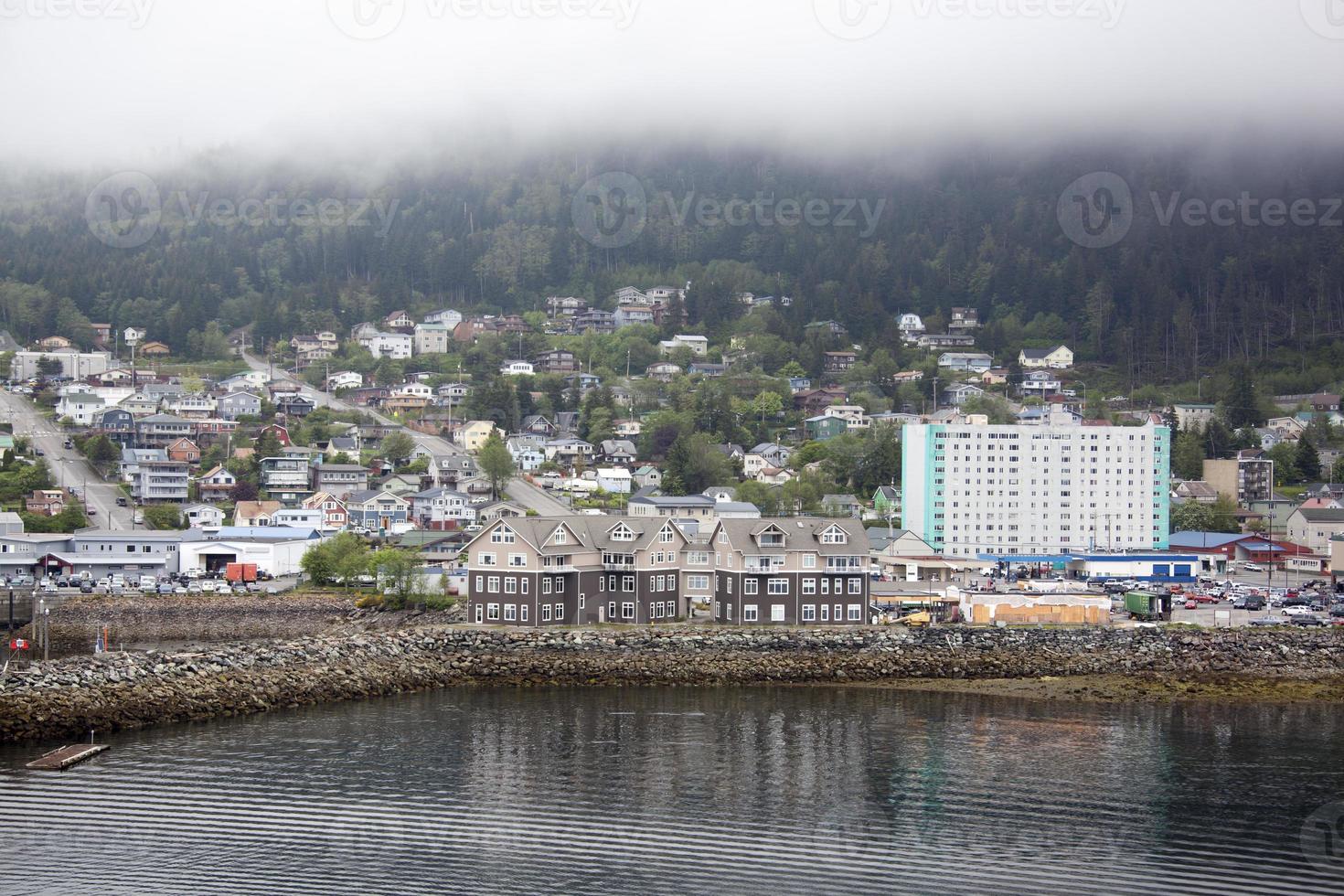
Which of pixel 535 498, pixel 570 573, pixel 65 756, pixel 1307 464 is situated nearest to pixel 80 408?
pixel 535 498

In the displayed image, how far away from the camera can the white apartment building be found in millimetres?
42375

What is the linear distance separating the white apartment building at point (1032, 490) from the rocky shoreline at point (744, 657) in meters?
17.1

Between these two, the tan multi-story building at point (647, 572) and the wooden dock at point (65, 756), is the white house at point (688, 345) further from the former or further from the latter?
the wooden dock at point (65, 756)

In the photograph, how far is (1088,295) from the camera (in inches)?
3529

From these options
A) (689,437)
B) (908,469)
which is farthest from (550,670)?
(689,437)

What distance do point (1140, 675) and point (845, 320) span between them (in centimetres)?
6333

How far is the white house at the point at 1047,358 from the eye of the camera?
257 feet

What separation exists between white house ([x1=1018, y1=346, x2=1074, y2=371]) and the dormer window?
177 ft

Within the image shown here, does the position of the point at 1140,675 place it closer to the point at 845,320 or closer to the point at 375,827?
the point at 375,827

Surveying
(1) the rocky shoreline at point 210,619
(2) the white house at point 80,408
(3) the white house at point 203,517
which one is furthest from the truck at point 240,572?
(2) the white house at point 80,408

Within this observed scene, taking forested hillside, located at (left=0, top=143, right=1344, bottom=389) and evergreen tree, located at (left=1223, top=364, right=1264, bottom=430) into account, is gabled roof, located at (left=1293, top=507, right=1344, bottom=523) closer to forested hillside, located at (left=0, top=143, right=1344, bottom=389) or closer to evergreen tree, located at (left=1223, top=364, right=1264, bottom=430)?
evergreen tree, located at (left=1223, top=364, right=1264, bottom=430)

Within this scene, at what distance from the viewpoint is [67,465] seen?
51.7m

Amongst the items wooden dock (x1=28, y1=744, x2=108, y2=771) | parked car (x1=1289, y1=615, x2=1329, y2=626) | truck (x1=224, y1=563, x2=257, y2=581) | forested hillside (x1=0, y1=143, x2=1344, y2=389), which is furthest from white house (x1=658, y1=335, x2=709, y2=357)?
wooden dock (x1=28, y1=744, x2=108, y2=771)

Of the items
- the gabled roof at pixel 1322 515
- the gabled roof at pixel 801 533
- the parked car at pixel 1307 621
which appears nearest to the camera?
the gabled roof at pixel 801 533
